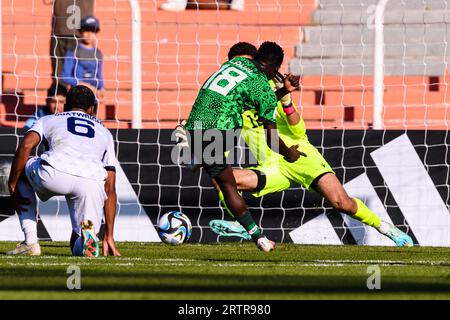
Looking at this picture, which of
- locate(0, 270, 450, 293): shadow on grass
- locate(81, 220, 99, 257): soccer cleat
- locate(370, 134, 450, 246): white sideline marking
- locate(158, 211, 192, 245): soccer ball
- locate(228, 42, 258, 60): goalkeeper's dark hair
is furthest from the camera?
locate(370, 134, 450, 246): white sideline marking

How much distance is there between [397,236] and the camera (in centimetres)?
1072

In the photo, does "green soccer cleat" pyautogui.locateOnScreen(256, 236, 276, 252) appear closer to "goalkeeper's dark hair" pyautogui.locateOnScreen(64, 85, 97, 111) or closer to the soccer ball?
the soccer ball

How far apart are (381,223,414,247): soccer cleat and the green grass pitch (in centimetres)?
54

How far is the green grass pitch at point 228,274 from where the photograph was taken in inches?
248

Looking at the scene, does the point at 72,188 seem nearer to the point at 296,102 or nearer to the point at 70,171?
the point at 70,171

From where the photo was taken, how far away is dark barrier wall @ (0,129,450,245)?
1142 cm

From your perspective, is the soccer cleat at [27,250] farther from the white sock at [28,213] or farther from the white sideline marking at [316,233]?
the white sideline marking at [316,233]

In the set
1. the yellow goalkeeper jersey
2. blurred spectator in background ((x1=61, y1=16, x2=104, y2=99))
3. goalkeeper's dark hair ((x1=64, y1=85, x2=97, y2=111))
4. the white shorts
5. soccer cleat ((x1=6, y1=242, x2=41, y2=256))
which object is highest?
blurred spectator in background ((x1=61, y1=16, x2=104, y2=99))

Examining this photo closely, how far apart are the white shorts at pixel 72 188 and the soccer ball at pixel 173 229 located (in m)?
1.57

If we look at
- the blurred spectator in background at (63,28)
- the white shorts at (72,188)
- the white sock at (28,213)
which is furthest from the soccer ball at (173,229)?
the blurred spectator in background at (63,28)

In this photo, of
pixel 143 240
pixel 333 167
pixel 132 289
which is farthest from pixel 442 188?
pixel 132 289

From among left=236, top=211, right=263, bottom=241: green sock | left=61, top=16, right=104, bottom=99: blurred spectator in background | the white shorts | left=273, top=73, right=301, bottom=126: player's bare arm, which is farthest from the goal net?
the white shorts

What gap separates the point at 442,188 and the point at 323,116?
2803mm
